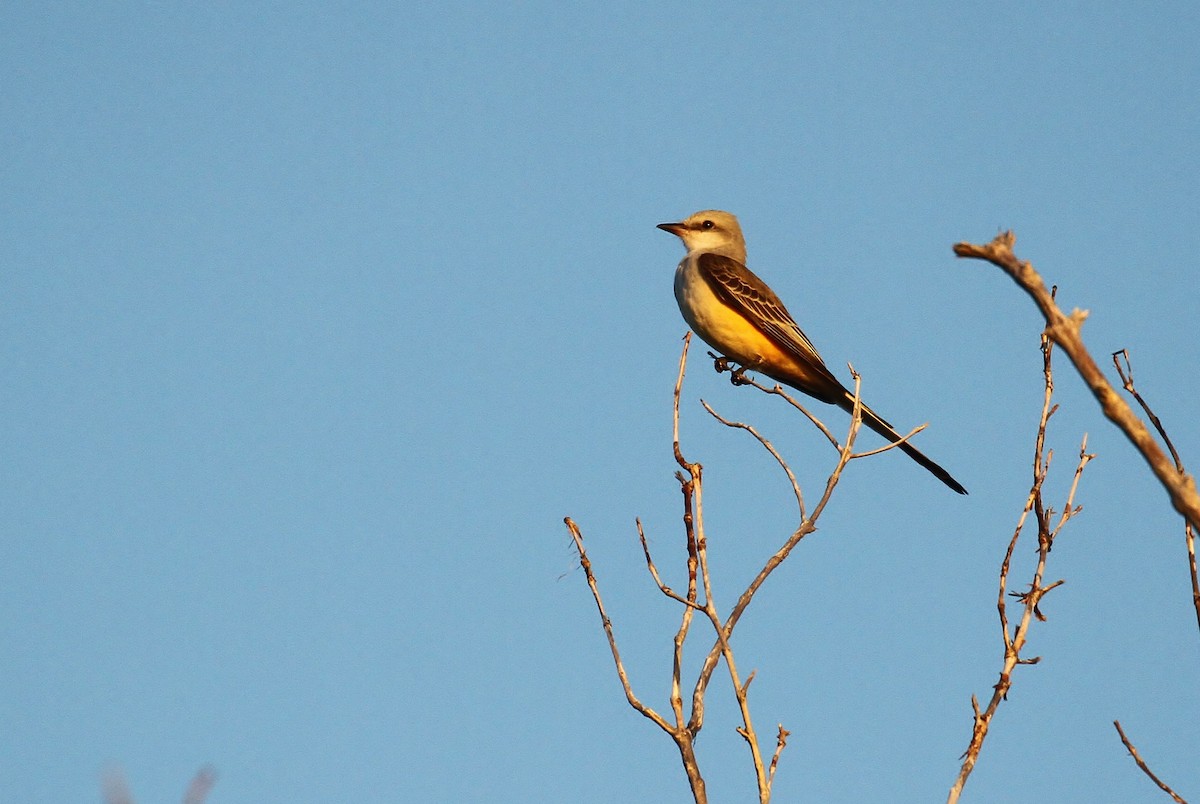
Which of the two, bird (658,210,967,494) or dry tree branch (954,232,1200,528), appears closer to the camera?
dry tree branch (954,232,1200,528)

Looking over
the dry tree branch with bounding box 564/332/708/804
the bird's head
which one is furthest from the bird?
the dry tree branch with bounding box 564/332/708/804

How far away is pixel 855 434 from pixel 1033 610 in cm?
90

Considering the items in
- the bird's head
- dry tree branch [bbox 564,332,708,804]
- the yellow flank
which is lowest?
dry tree branch [bbox 564,332,708,804]

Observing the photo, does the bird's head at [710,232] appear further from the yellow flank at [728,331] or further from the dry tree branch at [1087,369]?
the dry tree branch at [1087,369]

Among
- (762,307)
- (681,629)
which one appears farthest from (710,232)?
(681,629)

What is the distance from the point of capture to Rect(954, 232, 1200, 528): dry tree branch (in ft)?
7.91

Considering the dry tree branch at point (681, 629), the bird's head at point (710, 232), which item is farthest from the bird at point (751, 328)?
the dry tree branch at point (681, 629)

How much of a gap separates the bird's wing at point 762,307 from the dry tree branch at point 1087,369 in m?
6.20

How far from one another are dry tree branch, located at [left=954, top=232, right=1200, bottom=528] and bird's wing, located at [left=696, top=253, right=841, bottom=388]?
6.20 meters

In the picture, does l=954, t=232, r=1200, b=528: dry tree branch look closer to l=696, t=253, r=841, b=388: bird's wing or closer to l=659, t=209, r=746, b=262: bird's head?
l=696, t=253, r=841, b=388: bird's wing

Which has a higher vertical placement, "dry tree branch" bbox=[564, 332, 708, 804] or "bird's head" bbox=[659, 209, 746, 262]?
"bird's head" bbox=[659, 209, 746, 262]

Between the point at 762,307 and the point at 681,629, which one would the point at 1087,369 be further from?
the point at 762,307

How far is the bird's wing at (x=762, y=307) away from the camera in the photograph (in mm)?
8914

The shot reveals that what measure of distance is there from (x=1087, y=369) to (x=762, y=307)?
6586mm
